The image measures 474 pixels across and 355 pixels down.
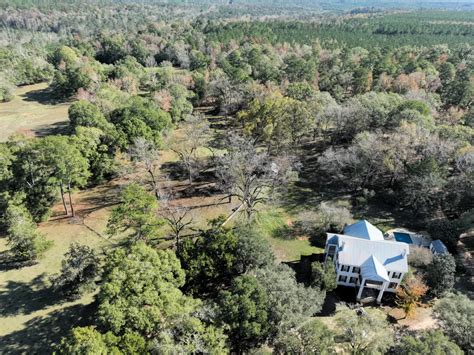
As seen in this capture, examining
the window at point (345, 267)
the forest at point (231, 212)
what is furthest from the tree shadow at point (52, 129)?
the window at point (345, 267)

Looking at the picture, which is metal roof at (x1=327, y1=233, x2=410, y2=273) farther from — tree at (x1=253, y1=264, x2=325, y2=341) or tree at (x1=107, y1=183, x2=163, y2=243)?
tree at (x1=107, y1=183, x2=163, y2=243)

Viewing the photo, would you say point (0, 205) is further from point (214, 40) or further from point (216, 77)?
point (214, 40)

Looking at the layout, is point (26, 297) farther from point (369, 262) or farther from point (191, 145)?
point (191, 145)

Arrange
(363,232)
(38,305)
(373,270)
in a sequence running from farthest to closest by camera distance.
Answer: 1. (363,232)
2. (373,270)
3. (38,305)

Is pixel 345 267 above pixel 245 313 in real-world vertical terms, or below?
below

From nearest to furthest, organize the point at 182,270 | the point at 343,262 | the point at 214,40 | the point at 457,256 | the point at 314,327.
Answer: the point at 314,327, the point at 182,270, the point at 343,262, the point at 457,256, the point at 214,40

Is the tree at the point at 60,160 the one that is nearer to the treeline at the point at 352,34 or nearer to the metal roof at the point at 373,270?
the metal roof at the point at 373,270

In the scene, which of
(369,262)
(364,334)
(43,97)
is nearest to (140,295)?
(364,334)

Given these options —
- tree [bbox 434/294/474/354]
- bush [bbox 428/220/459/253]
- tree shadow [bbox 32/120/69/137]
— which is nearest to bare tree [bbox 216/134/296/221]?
bush [bbox 428/220/459/253]

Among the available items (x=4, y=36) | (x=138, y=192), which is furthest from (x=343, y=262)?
(x=4, y=36)
